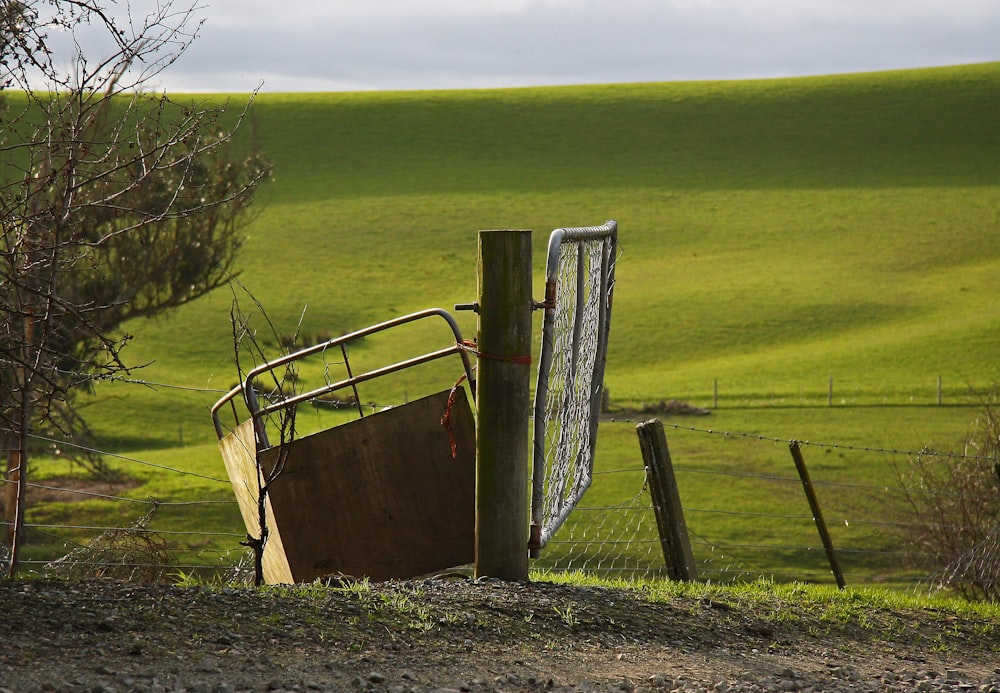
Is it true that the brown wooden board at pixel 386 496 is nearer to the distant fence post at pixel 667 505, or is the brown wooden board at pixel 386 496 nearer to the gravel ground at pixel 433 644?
the gravel ground at pixel 433 644

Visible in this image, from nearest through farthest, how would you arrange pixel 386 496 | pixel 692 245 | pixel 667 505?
pixel 386 496 → pixel 667 505 → pixel 692 245

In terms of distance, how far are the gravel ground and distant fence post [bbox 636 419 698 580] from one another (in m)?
1.49

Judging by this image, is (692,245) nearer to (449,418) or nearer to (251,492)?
(251,492)

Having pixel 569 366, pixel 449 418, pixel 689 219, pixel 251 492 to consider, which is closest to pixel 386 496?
pixel 449 418

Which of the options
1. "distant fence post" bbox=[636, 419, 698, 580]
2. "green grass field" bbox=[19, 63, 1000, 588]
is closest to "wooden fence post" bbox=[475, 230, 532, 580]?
"distant fence post" bbox=[636, 419, 698, 580]

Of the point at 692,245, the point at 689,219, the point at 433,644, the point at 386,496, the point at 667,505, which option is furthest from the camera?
the point at 689,219

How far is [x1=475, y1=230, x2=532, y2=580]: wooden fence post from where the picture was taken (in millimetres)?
5637

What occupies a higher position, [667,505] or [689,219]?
[689,219]

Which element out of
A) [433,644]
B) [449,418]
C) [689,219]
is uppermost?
[689,219]

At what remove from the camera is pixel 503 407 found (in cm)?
564

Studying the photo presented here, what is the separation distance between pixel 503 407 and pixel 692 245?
45.3 metres

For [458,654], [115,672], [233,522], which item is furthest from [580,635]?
[233,522]

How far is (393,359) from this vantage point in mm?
35812

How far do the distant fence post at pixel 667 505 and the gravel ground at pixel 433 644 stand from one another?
1488mm
